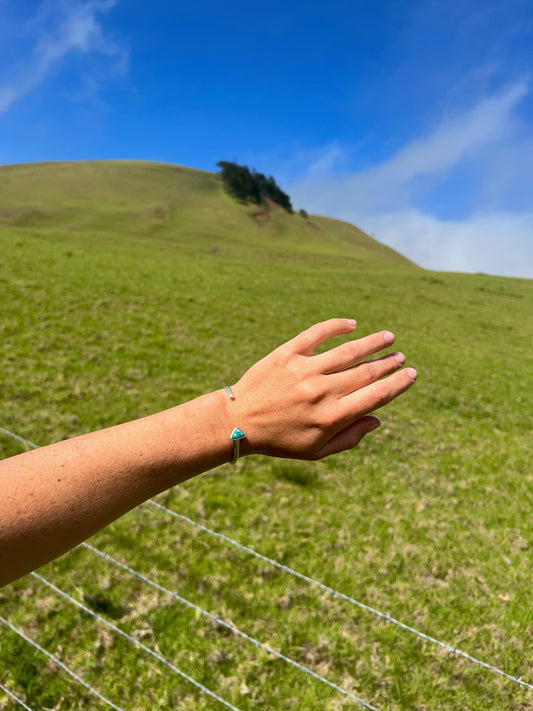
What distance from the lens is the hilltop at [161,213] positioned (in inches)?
2264

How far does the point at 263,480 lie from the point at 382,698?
4.00 meters

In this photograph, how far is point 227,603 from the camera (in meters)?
4.67

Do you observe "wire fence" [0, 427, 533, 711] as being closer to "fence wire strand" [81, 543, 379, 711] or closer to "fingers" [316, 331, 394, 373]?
"fence wire strand" [81, 543, 379, 711]

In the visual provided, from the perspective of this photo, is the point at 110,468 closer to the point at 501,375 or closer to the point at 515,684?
the point at 515,684

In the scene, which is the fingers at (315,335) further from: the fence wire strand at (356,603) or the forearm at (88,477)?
the fence wire strand at (356,603)

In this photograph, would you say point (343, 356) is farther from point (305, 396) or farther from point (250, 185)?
point (250, 185)

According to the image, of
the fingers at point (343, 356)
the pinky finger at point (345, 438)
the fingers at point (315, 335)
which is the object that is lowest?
the pinky finger at point (345, 438)

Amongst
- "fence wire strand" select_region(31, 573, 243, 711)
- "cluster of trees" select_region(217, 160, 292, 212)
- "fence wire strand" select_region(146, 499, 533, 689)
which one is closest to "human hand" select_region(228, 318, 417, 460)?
"fence wire strand" select_region(31, 573, 243, 711)

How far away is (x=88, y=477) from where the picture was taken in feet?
4.59

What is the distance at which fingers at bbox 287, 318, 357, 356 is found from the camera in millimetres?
1950

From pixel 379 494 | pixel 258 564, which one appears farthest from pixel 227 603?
pixel 379 494

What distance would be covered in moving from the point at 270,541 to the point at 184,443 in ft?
15.8

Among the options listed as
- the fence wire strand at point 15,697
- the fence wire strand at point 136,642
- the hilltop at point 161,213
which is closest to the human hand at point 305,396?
the fence wire strand at point 136,642

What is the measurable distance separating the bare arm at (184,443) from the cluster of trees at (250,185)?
10247cm
